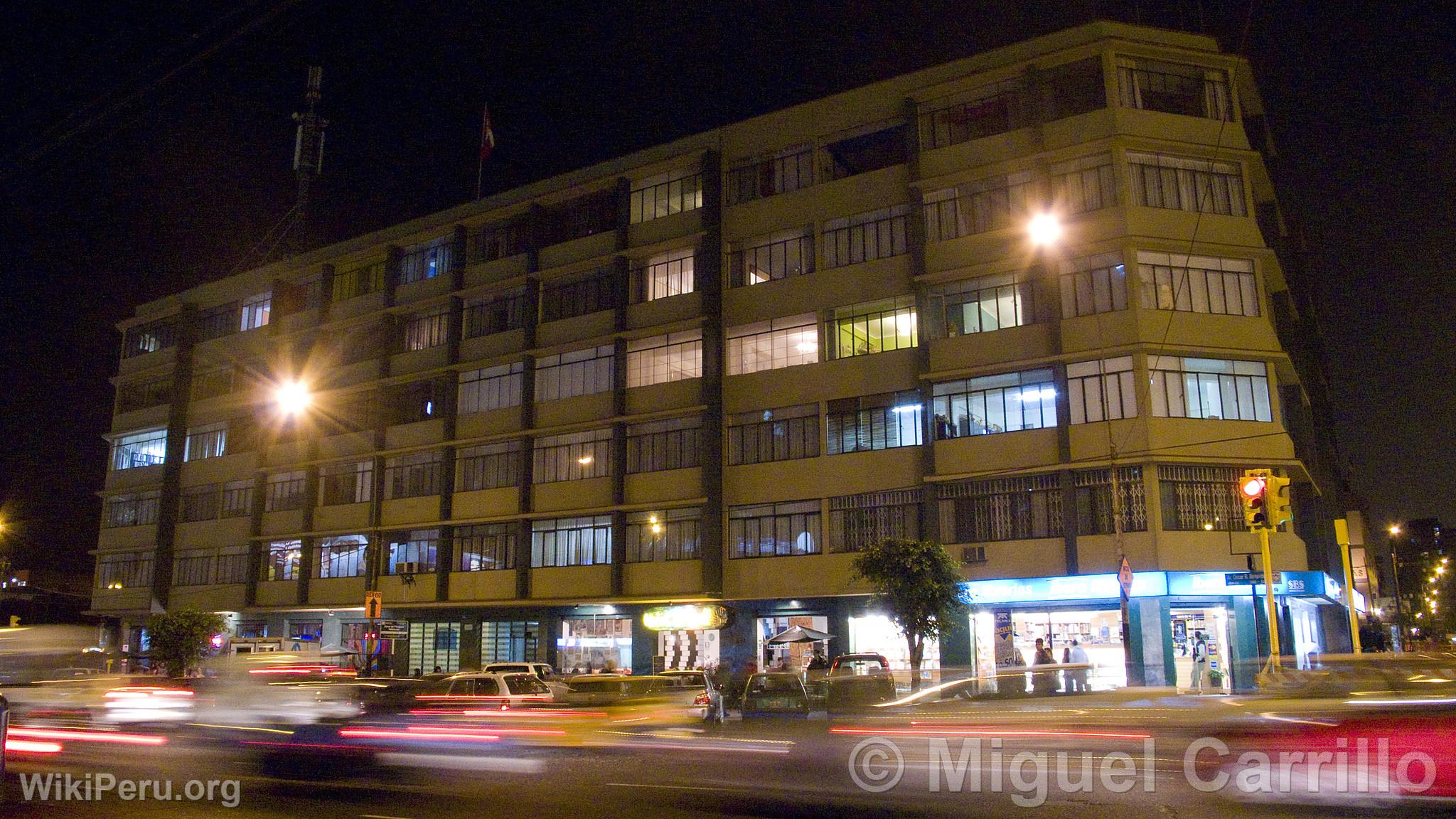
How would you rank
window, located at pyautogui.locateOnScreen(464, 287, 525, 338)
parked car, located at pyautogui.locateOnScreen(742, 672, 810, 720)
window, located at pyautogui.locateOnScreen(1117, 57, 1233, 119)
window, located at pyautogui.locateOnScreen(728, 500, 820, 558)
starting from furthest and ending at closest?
window, located at pyautogui.locateOnScreen(464, 287, 525, 338)
window, located at pyautogui.locateOnScreen(728, 500, 820, 558)
window, located at pyautogui.locateOnScreen(1117, 57, 1233, 119)
parked car, located at pyautogui.locateOnScreen(742, 672, 810, 720)

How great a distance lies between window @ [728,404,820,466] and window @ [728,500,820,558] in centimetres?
170

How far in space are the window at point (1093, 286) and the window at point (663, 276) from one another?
45.8ft

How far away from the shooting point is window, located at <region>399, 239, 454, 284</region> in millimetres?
47250

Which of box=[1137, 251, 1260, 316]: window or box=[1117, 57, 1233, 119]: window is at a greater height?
box=[1117, 57, 1233, 119]: window

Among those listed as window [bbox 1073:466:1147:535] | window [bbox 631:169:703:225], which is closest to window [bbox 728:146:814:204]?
window [bbox 631:169:703:225]

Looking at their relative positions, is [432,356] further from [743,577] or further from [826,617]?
[826,617]

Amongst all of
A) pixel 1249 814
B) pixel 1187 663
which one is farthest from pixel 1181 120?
pixel 1249 814

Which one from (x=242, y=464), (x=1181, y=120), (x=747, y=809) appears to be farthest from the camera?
(x=242, y=464)

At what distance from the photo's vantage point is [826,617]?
1394 inches

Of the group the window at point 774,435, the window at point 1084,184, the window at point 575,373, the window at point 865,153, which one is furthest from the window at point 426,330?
the window at point 1084,184

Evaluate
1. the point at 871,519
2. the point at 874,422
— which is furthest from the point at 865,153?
the point at 871,519

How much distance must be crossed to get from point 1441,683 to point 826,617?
2745 cm

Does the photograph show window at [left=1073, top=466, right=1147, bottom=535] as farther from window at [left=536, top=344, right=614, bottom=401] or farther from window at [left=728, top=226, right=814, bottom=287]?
window at [left=536, top=344, right=614, bottom=401]

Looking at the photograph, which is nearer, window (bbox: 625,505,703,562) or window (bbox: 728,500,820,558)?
window (bbox: 728,500,820,558)
